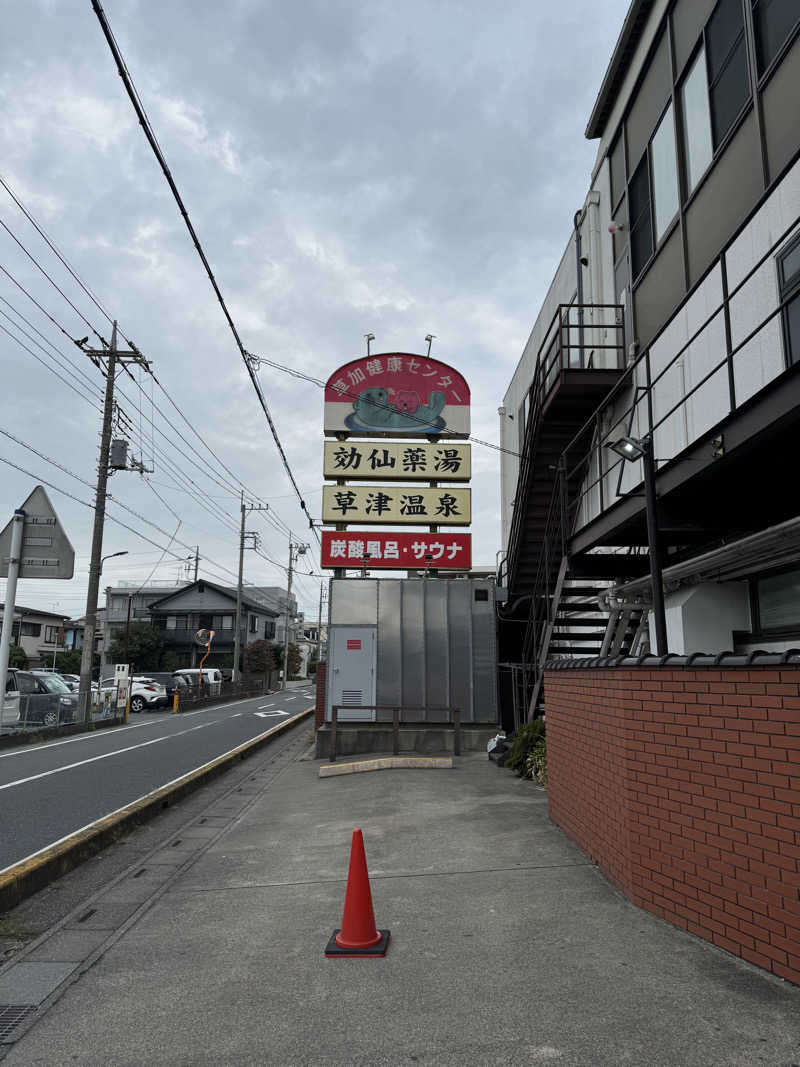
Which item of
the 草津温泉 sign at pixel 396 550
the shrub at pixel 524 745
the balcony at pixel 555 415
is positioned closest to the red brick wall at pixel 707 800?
the shrub at pixel 524 745

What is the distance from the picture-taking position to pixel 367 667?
14.4 m

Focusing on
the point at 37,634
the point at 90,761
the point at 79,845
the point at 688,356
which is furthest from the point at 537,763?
the point at 37,634

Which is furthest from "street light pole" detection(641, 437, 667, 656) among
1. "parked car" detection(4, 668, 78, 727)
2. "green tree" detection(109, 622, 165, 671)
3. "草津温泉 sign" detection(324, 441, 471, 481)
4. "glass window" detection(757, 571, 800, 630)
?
"green tree" detection(109, 622, 165, 671)

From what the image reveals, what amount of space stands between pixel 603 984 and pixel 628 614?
6.86m

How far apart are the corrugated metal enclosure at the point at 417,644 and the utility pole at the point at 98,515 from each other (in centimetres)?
1018

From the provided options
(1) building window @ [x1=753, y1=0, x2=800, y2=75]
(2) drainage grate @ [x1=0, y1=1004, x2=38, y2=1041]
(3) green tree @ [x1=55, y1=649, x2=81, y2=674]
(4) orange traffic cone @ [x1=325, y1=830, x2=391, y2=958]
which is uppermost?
(1) building window @ [x1=753, y1=0, x2=800, y2=75]

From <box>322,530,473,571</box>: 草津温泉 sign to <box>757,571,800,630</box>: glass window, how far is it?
8.77 metres

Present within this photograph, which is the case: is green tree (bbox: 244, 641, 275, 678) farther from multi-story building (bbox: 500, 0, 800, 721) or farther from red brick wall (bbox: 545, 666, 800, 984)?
red brick wall (bbox: 545, 666, 800, 984)

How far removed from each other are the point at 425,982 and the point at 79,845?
4321mm

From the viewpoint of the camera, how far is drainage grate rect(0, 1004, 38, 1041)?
3447 millimetres

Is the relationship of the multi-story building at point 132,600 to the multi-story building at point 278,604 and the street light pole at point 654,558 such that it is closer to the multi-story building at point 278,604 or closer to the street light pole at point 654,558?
the multi-story building at point 278,604

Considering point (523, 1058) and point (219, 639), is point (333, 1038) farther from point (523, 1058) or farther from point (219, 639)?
point (219, 639)

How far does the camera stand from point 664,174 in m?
10.6

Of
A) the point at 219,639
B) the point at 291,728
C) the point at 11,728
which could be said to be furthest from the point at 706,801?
the point at 219,639
